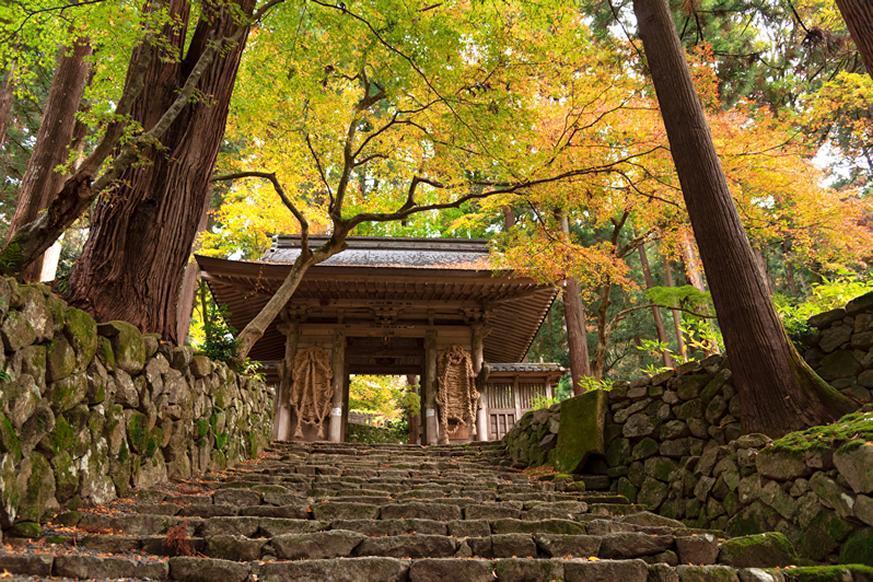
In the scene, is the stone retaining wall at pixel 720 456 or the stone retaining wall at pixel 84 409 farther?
the stone retaining wall at pixel 720 456

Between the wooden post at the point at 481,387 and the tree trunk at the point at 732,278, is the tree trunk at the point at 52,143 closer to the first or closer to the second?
the tree trunk at the point at 732,278

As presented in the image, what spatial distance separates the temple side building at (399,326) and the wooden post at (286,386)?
22 millimetres

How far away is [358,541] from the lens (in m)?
2.85

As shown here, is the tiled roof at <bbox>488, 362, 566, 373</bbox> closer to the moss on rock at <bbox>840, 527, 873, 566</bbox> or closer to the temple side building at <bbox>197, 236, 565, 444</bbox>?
the temple side building at <bbox>197, 236, 565, 444</bbox>

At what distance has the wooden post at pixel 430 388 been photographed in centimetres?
1062

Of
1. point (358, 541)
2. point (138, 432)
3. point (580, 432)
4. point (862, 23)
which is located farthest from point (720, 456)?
point (138, 432)

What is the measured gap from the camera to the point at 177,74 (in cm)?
505

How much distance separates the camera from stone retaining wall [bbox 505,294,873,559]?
116 inches

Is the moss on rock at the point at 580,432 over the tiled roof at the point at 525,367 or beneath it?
beneath

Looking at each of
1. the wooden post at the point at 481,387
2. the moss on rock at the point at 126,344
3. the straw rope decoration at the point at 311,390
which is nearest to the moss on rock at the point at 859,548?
the moss on rock at the point at 126,344

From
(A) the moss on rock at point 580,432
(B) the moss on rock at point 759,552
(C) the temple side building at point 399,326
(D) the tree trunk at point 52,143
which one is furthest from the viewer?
(C) the temple side building at point 399,326

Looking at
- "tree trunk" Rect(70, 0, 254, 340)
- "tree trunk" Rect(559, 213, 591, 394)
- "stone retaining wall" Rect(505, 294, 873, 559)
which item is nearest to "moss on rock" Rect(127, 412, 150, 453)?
"tree trunk" Rect(70, 0, 254, 340)

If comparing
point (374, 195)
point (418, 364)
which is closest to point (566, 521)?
point (374, 195)

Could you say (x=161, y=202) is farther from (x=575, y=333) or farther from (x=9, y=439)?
(x=575, y=333)
